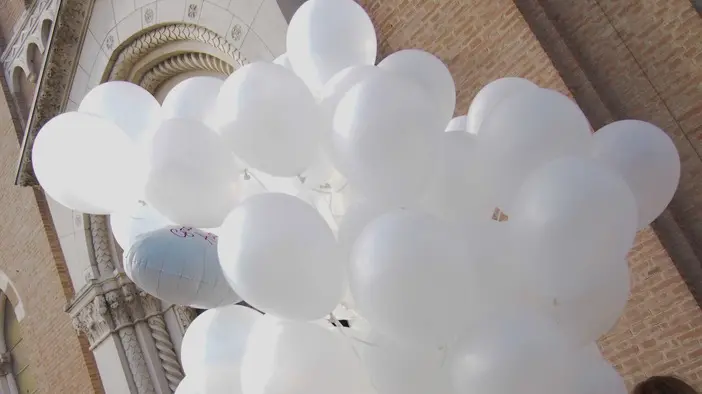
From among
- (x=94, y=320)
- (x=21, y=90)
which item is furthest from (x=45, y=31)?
(x=94, y=320)

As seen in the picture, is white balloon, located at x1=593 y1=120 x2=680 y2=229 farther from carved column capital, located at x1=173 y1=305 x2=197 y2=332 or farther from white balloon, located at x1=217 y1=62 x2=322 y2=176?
carved column capital, located at x1=173 y1=305 x2=197 y2=332

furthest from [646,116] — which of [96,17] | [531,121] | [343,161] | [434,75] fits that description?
[96,17]

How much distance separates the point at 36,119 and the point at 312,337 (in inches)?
260

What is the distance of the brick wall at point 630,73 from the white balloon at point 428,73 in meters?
1.71

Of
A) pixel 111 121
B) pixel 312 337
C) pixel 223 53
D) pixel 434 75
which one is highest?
pixel 223 53

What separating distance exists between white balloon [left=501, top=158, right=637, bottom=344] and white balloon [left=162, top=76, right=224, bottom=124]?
53.5 inches

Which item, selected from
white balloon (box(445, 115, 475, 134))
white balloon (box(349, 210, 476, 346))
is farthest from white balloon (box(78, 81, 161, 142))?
white balloon (box(349, 210, 476, 346))

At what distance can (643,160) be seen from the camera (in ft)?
8.79

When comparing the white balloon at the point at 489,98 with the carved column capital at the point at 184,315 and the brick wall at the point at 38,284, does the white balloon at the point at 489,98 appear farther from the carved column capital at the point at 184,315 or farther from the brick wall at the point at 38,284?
the brick wall at the point at 38,284

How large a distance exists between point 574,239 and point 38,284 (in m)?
8.00

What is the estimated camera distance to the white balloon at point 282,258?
2209mm

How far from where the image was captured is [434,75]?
305 cm

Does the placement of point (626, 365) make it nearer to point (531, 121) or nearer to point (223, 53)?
point (531, 121)

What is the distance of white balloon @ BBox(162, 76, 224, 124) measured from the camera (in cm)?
303
